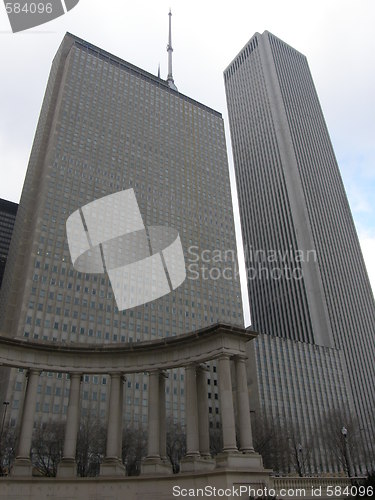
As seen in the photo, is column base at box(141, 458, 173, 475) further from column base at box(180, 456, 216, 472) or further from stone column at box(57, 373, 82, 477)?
stone column at box(57, 373, 82, 477)

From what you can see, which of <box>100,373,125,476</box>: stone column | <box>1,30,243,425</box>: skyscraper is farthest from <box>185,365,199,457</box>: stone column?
<box>1,30,243,425</box>: skyscraper

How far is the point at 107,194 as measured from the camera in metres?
139

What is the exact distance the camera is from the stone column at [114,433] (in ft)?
123

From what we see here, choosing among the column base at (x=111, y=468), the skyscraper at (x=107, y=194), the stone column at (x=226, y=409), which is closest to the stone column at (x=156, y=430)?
the column base at (x=111, y=468)

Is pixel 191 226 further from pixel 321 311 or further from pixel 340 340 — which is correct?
pixel 340 340

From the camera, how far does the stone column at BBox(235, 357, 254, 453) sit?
34.1m

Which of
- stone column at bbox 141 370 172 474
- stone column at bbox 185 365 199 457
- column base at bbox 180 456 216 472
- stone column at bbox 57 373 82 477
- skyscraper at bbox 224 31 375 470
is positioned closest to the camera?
column base at bbox 180 456 216 472

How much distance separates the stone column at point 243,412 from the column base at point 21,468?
18.0m

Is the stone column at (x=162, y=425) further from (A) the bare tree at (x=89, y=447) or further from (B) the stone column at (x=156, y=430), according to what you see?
(A) the bare tree at (x=89, y=447)

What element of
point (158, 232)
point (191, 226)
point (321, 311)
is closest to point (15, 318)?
point (158, 232)

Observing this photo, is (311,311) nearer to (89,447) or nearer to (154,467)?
(89,447)

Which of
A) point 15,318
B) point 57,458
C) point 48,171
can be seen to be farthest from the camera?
point 48,171

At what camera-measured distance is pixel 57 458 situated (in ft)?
198

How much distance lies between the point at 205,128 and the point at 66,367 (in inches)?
6259
